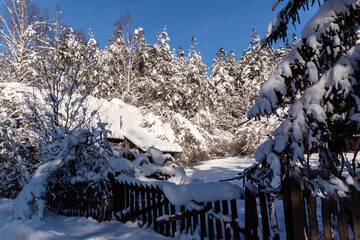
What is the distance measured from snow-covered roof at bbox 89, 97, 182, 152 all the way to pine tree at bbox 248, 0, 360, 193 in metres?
12.4

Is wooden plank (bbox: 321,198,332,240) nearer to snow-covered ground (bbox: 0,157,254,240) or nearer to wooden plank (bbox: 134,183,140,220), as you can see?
snow-covered ground (bbox: 0,157,254,240)

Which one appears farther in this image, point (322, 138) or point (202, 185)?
point (202, 185)

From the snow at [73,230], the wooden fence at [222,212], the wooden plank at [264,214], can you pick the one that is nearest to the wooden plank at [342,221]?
the wooden fence at [222,212]

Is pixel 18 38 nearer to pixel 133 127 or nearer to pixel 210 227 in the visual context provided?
pixel 133 127

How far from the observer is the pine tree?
2.29 meters

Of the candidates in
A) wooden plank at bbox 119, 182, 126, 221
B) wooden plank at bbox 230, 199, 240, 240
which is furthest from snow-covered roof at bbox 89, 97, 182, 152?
wooden plank at bbox 230, 199, 240, 240

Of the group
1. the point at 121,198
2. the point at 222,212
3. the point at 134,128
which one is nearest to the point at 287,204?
the point at 222,212

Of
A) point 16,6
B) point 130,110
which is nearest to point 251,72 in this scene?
point 130,110

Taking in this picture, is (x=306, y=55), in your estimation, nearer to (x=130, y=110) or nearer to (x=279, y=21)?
(x=279, y=21)

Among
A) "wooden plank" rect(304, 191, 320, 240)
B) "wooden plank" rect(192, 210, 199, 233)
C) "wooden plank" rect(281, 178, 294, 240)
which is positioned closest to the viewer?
"wooden plank" rect(304, 191, 320, 240)

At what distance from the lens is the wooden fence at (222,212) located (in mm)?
2504

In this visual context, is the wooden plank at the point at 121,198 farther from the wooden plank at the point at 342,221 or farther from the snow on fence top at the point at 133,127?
the snow on fence top at the point at 133,127

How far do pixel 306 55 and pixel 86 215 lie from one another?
6041 millimetres

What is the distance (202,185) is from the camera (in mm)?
3496
